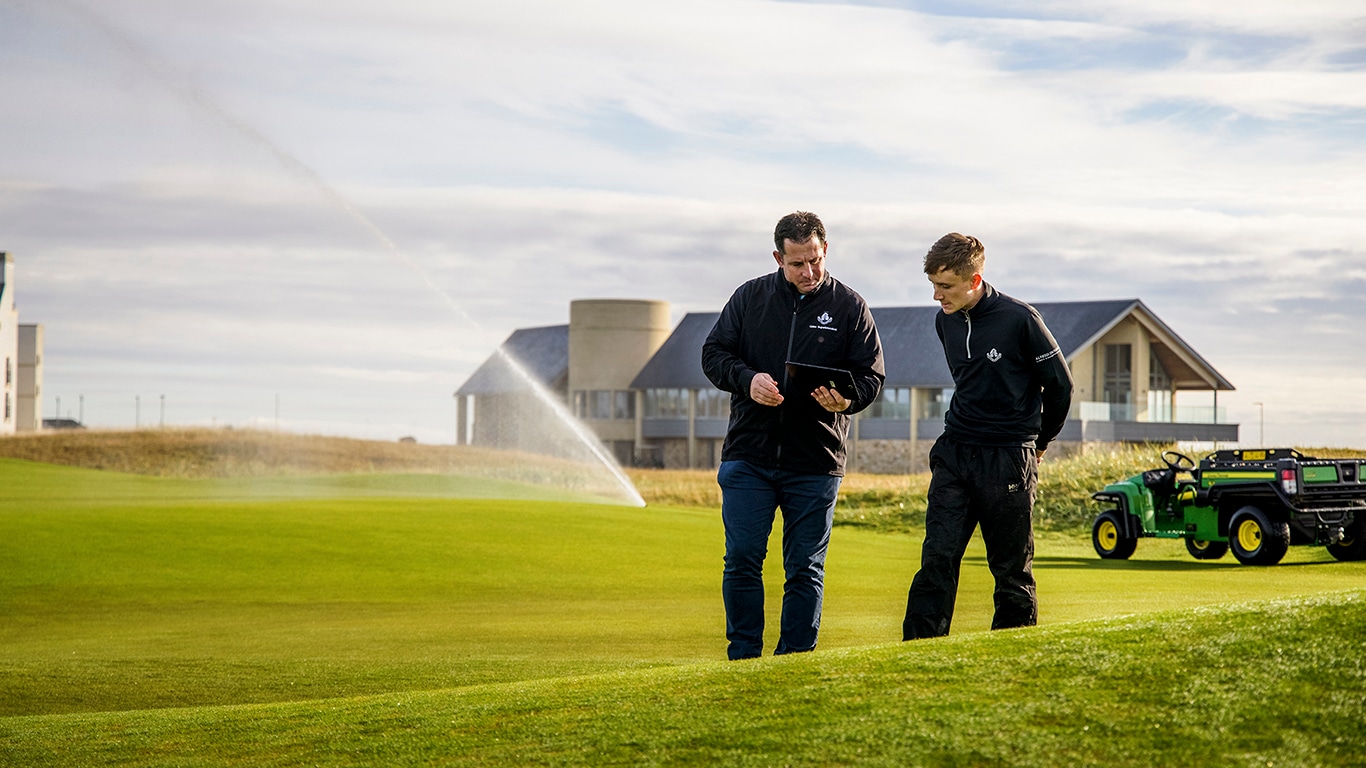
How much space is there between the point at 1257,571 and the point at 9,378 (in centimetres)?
5267

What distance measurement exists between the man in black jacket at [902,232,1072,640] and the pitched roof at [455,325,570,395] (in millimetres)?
51918

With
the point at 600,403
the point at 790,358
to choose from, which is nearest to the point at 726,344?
the point at 790,358

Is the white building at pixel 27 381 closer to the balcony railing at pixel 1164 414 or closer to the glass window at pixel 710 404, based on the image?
the glass window at pixel 710 404

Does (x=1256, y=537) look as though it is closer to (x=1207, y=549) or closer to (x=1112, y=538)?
(x=1207, y=549)

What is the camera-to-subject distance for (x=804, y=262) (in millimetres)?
6609

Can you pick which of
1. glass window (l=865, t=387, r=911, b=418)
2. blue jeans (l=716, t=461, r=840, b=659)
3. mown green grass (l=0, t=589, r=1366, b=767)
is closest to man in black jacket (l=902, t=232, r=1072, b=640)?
blue jeans (l=716, t=461, r=840, b=659)

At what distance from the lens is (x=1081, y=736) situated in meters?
4.02

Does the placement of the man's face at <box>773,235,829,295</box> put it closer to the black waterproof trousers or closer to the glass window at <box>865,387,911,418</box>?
the black waterproof trousers

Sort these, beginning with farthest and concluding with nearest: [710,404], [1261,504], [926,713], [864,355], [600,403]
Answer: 1. [600,403]
2. [710,404]
3. [1261,504]
4. [864,355]
5. [926,713]

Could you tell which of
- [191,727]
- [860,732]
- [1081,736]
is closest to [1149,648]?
[1081,736]

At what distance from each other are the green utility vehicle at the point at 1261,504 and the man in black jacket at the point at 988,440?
1095 cm

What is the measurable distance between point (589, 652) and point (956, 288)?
3897 mm

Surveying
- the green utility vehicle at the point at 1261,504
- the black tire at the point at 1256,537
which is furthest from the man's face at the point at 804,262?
the black tire at the point at 1256,537

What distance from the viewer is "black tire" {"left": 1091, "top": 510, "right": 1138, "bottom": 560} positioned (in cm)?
1909
